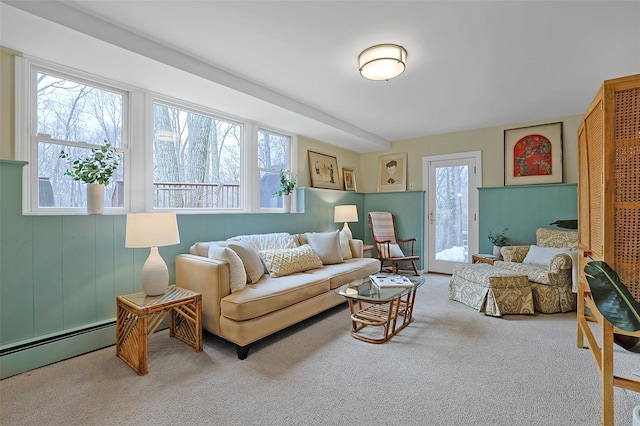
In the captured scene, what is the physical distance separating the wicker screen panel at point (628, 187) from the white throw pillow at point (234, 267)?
7.74ft

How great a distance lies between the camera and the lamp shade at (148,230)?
2.22 meters

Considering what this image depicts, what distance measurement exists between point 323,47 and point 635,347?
3.45 metres

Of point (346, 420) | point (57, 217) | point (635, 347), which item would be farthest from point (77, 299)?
point (635, 347)

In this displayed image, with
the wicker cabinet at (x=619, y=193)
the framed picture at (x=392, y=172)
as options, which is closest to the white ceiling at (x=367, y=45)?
the wicker cabinet at (x=619, y=193)

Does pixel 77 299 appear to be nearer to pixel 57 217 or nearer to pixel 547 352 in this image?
pixel 57 217

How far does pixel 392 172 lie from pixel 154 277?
4461mm

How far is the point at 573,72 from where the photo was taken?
2.85 m

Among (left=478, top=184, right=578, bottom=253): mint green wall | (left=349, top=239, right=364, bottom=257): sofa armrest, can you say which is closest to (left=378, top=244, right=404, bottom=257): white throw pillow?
(left=349, top=239, right=364, bottom=257): sofa armrest

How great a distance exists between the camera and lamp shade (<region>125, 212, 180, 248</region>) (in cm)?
222

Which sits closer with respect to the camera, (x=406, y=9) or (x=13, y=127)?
(x=406, y=9)

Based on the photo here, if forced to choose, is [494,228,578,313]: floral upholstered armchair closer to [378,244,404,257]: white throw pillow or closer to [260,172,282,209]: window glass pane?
[378,244,404,257]: white throw pillow

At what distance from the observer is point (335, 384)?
6.10 feet

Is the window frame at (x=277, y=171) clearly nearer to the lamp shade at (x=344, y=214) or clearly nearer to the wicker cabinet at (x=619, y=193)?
the lamp shade at (x=344, y=214)

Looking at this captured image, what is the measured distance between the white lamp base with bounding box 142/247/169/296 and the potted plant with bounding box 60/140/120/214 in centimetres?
65
